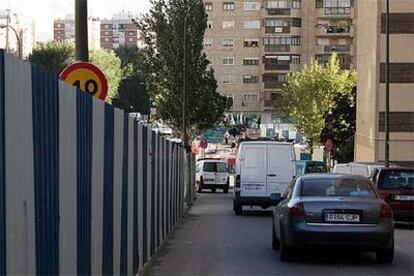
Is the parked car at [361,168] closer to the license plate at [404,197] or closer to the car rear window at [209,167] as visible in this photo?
the license plate at [404,197]

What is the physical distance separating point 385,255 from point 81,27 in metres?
5.43

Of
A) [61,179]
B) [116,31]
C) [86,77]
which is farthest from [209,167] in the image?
[116,31]

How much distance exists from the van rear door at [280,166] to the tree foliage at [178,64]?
2340 cm

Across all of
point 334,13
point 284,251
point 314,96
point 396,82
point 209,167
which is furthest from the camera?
point 334,13

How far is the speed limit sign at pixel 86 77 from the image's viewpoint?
374 inches

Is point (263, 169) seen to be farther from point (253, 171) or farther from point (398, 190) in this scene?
point (398, 190)

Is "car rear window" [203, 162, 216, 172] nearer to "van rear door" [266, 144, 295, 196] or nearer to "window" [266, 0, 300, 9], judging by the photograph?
"van rear door" [266, 144, 295, 196]

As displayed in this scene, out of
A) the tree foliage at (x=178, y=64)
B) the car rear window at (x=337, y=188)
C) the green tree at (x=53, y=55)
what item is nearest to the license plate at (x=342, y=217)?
the car rear window at (x=337, y=188)

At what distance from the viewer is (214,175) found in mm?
44844

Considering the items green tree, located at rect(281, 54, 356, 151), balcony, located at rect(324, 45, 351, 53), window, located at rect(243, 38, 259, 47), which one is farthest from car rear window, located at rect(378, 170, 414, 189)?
window, located at rect(243, 38, 259, 47)

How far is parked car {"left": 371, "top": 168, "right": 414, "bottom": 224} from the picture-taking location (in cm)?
1988

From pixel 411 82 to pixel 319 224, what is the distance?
3227 centimetres

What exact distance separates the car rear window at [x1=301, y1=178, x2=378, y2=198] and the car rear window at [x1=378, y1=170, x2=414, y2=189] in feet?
26.2

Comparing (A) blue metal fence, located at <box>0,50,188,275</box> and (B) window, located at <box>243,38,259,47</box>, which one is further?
(B) window, located at <box>243,38,259,47</box>
